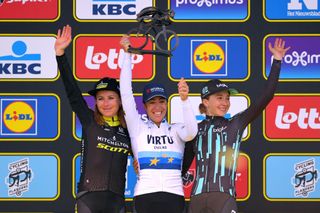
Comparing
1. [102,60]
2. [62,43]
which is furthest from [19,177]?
[62,43]

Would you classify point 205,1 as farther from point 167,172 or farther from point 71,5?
point 167,172

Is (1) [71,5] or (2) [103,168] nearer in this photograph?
(2) [103,168]

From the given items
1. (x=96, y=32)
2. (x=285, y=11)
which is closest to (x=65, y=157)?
(x=96, y=32)

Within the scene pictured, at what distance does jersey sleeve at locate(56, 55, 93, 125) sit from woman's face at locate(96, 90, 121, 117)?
82mm

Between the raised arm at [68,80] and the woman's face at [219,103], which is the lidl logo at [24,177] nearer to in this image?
→ the raised arm at [68,80]

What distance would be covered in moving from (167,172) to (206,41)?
1414 millimetres

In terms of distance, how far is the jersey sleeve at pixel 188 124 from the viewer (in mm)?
4151

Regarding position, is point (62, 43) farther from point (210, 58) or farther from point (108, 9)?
point (210, 58)

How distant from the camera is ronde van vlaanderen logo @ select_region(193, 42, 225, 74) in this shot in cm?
532

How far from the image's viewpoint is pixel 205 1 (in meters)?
5.34

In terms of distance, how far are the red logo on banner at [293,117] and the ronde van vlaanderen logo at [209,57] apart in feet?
1.55

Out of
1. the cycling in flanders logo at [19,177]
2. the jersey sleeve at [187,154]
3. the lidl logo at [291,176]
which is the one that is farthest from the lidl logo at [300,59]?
the cycling in flanders logo at [19,177]

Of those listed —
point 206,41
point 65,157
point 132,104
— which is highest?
point 206,41

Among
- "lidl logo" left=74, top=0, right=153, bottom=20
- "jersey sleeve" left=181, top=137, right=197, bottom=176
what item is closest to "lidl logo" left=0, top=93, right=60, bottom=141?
"lidl logo" left=74, top=0, right=153, bottom=20
